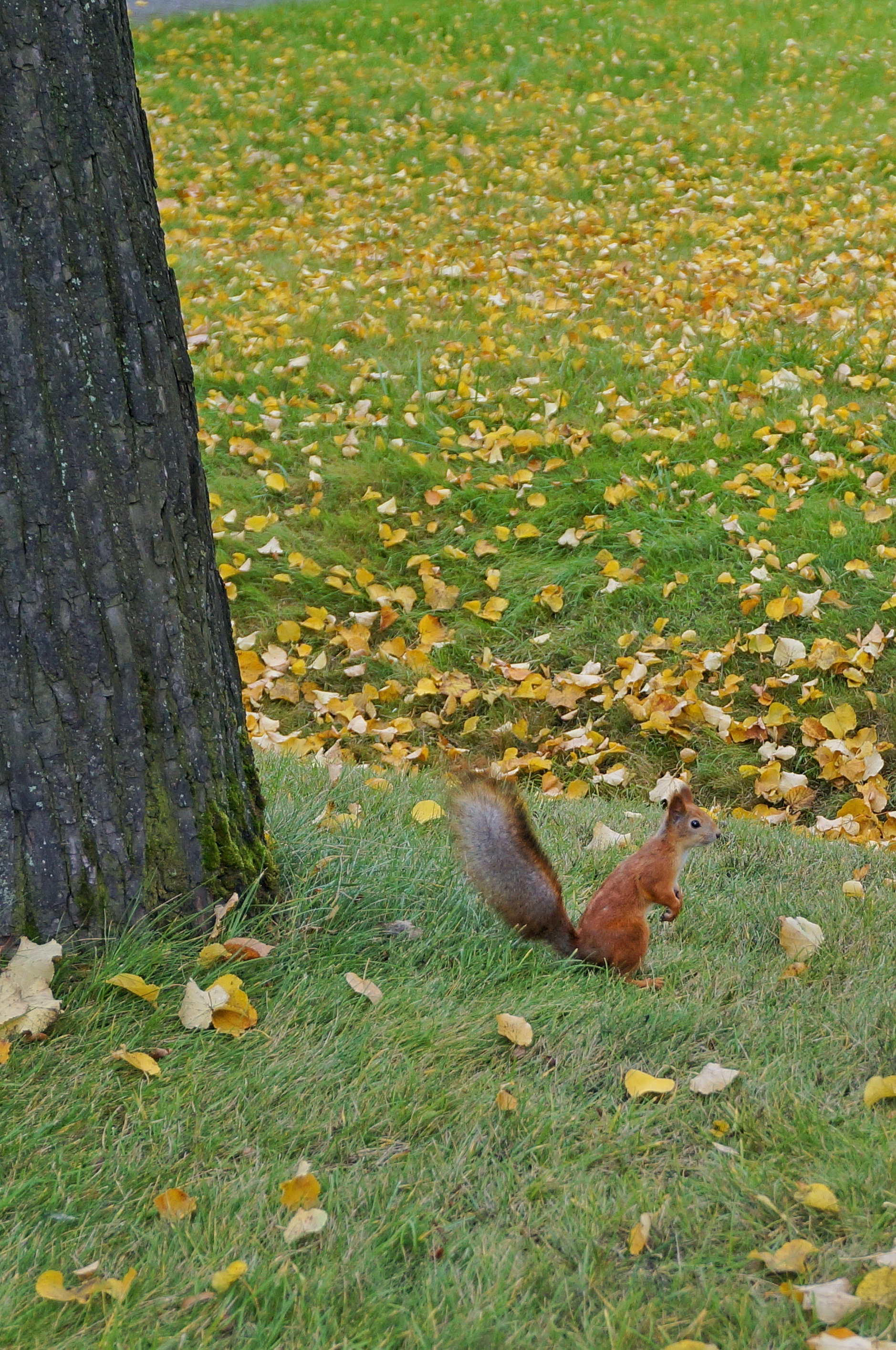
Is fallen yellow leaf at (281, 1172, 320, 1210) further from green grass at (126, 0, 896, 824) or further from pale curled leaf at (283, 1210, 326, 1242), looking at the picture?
green grass at (126, 0, 896, 824)

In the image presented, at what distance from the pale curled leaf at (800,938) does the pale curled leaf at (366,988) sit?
96 cm

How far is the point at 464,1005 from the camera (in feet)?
7.73

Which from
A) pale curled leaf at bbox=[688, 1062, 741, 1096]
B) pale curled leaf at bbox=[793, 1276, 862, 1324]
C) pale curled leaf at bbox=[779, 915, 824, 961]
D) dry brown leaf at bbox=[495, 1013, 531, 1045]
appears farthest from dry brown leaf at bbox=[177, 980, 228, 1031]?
pale curled leaf at bbox=[779, 915, 824, 961]

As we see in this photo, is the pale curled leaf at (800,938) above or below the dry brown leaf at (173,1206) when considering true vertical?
below

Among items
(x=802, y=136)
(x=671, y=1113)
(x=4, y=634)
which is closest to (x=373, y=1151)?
(x=671, y=1113)

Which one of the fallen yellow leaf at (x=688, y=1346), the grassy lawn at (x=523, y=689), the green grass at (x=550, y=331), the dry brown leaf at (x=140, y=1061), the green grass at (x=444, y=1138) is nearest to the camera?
the fallen yellow leaf at (x=688, y=1346)

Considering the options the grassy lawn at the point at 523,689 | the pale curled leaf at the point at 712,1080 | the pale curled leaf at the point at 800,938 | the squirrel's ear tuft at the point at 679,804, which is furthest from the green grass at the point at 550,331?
the pale curled leaf at the point at 712,1080

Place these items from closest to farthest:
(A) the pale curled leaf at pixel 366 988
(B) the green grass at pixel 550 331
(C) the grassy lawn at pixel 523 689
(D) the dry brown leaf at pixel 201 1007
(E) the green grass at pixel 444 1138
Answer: (E) the green grass at pixel 444 1138
(C) the grassy lawn at pixel 523 689
(D) the dry brown leaf at pixel 201 1007
(A) the pale curled leaf at pixel 366 988
(B) the green grass at pixel 550 331

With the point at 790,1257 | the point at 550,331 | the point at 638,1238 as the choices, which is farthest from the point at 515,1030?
the point at 550,331

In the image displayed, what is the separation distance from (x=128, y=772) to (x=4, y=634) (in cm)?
37

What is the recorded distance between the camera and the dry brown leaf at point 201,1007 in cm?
221

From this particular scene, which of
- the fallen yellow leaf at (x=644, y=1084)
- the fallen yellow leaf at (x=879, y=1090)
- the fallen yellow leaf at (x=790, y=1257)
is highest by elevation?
the fallen yellow leaf at (x=790, y=1257)

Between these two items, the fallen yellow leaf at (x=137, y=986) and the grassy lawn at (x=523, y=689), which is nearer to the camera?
the grassy lawn at (x=523, y=689)

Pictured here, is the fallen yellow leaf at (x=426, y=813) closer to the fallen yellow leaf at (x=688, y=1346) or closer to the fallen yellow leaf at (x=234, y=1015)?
the fallen yellow leaf at (x=234, y=1015)
